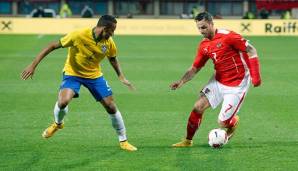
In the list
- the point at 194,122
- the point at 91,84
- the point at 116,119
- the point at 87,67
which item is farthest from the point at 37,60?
the point at 194,122

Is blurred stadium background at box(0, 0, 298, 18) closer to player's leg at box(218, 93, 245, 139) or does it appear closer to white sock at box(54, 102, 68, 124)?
white sock at box(54, 102, 68, 124)

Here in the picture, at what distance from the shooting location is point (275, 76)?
21531 millimetres

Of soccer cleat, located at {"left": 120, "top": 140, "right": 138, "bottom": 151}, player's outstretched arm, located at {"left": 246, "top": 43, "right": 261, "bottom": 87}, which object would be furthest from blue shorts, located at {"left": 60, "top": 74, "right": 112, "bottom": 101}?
player's outstretched arm, located at {"left": 246, "top": 43, "right": 261, "bottom": 87}

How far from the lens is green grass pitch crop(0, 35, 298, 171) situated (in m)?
9.85

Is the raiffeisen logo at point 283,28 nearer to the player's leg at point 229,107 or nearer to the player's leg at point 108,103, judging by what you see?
the player's leg at point 229,107

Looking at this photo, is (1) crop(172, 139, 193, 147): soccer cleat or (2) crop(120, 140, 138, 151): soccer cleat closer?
(2) crop(120, 140, 138, 151): soccer cleat

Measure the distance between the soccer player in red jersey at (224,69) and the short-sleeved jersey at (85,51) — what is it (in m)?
1.23

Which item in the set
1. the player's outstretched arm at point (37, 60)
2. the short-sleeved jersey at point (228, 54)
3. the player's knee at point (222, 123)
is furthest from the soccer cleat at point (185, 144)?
the player's outstretched arm at point (37, 60)

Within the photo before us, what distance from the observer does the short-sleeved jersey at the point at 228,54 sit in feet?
34.8

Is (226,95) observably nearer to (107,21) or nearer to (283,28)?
(107,21)

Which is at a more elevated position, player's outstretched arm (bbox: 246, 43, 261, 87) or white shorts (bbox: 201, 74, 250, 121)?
player's outstretched arm (bbox: 246, 43, 261, 87)

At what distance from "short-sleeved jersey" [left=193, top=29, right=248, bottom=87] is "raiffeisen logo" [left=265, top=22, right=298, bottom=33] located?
1165 inches

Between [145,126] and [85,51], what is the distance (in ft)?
9.23

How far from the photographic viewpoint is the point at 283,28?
131 ft
